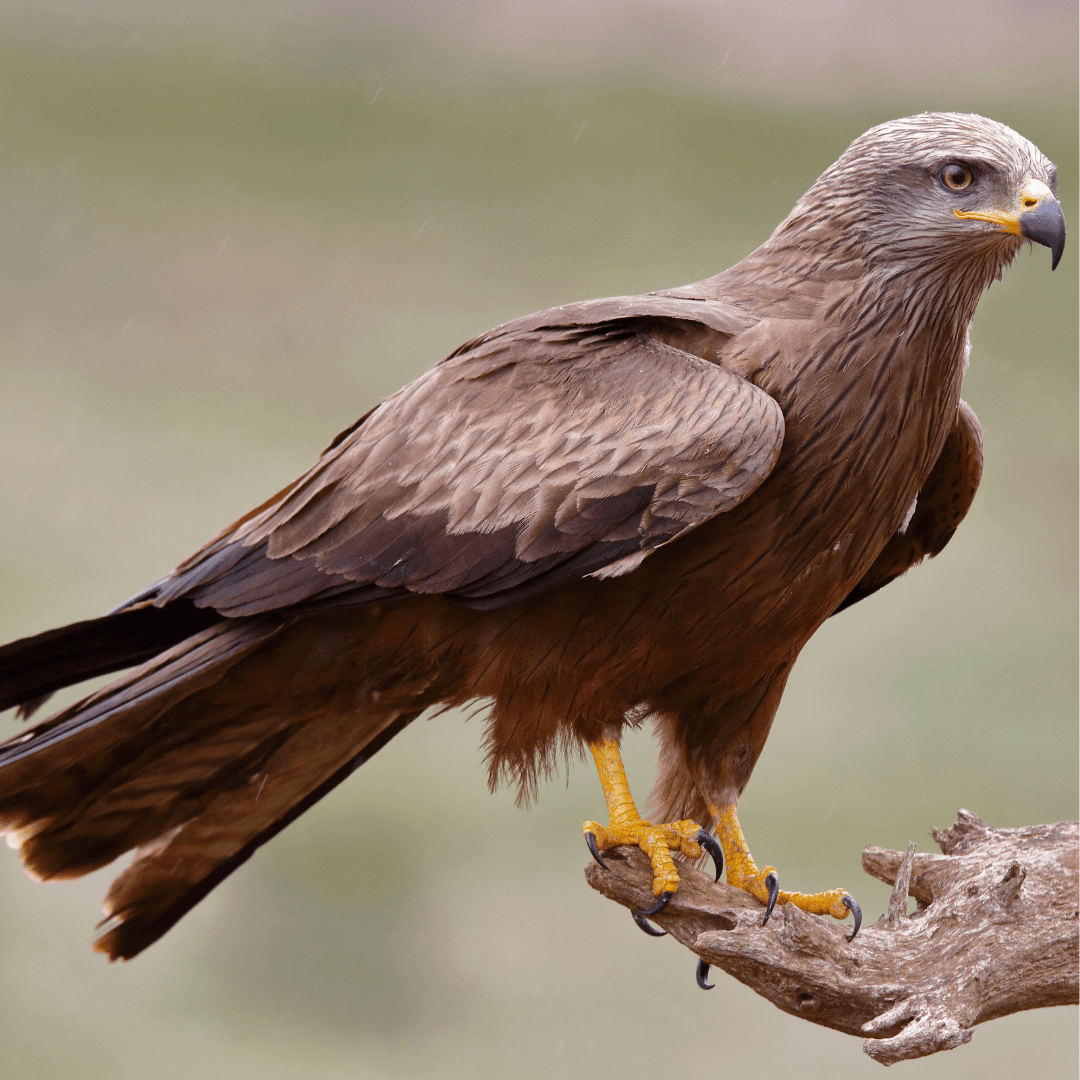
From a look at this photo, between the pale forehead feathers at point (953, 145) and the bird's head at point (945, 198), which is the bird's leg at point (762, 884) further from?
the pale forehead feathers at point (953, 145)

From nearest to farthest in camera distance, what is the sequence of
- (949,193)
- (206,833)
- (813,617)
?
(949,193) → (813,617) → (206,833)

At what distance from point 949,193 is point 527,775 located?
1.67 metres

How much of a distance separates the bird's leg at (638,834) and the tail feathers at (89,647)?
3.32 ft

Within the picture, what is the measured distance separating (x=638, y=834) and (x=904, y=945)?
696mm

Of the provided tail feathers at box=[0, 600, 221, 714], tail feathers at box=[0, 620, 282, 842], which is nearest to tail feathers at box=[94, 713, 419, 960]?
tail feathers at box=[0, 620, 282, 842]

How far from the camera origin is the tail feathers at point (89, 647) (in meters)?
2.95

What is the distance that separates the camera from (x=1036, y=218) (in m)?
2.69

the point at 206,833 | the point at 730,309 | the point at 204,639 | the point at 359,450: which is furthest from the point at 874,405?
the point at 206,833

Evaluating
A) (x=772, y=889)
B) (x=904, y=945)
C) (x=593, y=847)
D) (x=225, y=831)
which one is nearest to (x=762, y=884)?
(x=772, y=889)

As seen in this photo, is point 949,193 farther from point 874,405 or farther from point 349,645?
point 349,645

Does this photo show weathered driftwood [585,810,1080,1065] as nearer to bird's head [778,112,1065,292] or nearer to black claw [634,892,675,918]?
black claw [634,892,675,918]

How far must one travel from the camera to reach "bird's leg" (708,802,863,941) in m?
3.22

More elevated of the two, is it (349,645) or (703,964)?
(349,645)

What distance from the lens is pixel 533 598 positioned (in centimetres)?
292
